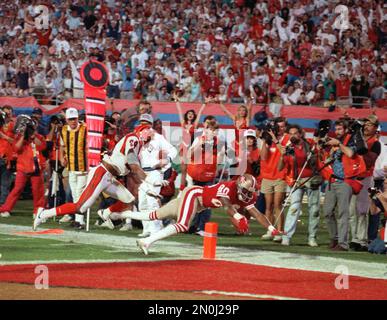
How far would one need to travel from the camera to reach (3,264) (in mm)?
12562

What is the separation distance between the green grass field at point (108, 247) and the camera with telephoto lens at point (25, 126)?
164 cm

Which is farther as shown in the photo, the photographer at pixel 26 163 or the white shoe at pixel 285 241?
the photographer at pixel 26 163

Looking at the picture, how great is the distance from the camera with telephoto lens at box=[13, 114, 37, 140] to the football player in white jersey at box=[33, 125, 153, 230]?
12.7 feet

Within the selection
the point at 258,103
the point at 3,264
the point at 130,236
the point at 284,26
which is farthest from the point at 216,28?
the point at 3,264

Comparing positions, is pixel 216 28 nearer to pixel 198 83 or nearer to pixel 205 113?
pixel 198 83

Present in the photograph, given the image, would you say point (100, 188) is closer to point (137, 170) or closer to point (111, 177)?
point (111, 177)

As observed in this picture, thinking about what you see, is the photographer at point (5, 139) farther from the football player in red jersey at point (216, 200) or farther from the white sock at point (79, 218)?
the football player in red jersey at point (216, 200)

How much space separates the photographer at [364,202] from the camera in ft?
53.2

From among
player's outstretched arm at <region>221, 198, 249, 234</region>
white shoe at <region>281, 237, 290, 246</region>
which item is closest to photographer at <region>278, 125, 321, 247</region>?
white shoe at <region>281, 237, 290, 246</region>

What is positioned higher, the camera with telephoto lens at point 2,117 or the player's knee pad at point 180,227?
the camera with telephoto lens at point 2,117

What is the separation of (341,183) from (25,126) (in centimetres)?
667

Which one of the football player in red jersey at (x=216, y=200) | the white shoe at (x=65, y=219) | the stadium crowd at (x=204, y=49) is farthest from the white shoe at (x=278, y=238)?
the stadium crowd at (x=204, y=49)

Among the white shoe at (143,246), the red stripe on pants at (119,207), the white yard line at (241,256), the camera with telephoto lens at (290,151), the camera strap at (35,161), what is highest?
the camera with telephoto lens at (290,151)
